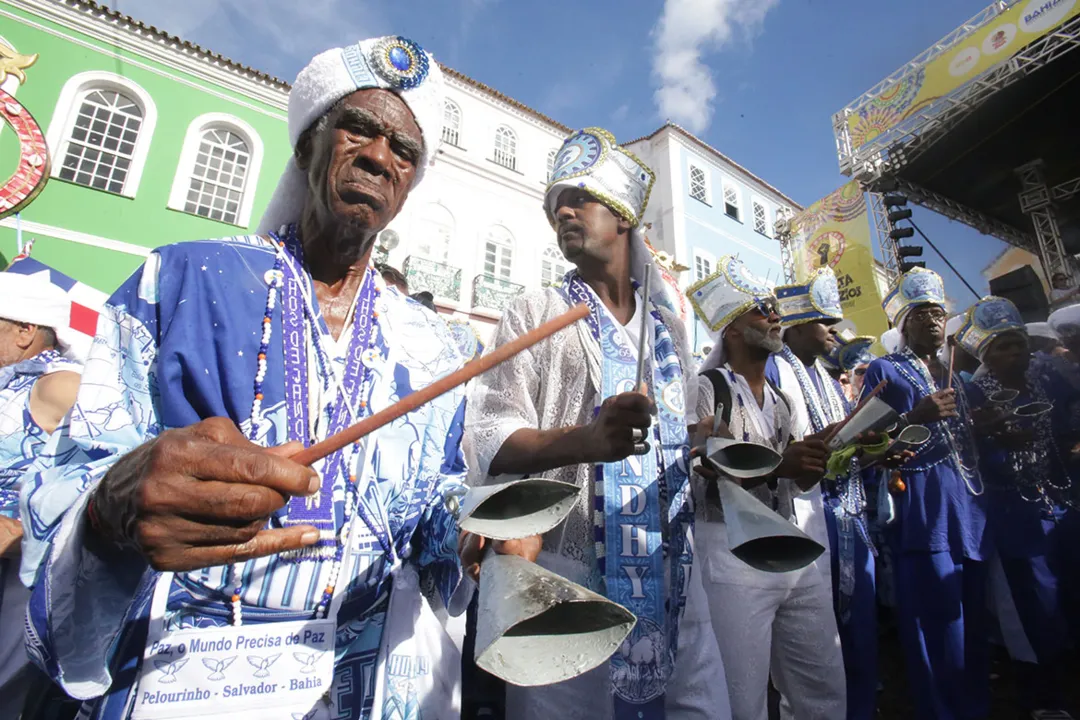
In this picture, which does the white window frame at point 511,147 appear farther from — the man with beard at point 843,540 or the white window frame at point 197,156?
the man with beard at point 843,540

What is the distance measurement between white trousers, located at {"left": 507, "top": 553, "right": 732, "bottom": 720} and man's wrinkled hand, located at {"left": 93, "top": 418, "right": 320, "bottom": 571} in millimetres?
1289

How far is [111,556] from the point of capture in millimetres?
932

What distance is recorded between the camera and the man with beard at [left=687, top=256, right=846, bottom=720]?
94.7 inches

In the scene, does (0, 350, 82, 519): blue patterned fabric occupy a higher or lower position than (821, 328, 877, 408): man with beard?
lower

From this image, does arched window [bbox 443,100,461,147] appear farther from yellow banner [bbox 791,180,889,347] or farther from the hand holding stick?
the hand holding stick

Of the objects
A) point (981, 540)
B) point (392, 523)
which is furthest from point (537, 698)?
point (981, 540)

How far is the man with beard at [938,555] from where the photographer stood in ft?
10.4

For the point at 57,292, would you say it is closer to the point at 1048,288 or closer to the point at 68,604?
the point at 68,604

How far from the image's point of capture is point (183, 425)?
112cm

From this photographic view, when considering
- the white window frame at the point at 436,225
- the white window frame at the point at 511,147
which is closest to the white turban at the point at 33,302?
the white window frame at the point at 436,225

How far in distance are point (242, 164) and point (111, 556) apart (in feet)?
50.0

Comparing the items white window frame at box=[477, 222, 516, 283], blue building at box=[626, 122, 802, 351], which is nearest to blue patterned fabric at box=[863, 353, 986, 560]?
white window frame at box=[477, 222, 516, 283]

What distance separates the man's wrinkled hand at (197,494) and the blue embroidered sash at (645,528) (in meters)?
1.29

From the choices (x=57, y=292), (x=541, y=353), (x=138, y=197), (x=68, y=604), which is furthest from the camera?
(x=138, y=197)
